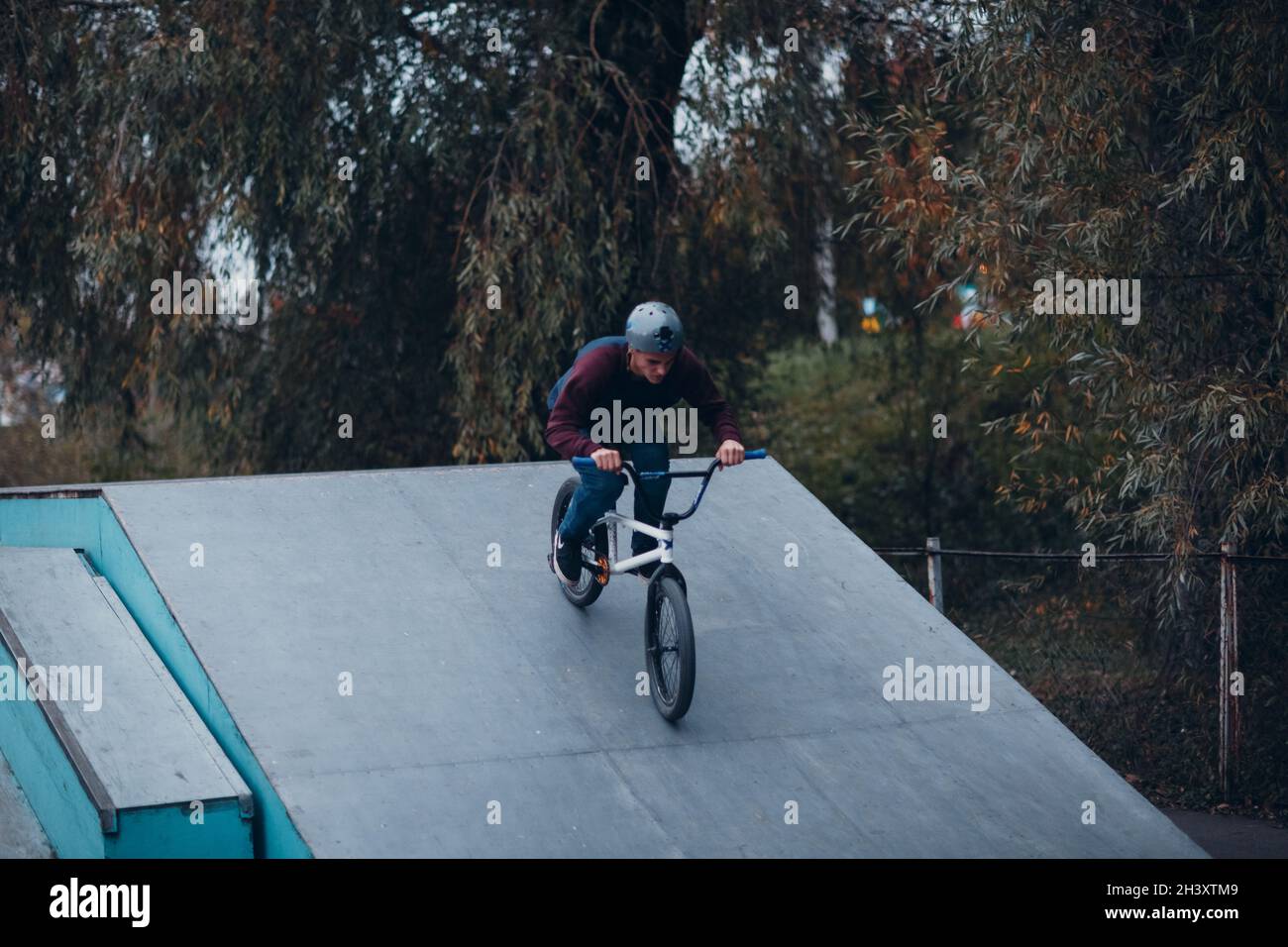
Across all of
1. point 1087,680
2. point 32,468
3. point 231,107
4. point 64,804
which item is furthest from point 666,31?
point 32,468

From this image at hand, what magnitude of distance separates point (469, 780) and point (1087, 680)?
18.6ft

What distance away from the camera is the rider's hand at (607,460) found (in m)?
5.66

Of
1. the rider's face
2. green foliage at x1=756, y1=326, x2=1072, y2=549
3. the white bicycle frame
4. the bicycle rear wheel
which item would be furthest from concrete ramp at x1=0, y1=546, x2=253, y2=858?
green foliage at x1=756, y1=326, x2=1072, y2=549

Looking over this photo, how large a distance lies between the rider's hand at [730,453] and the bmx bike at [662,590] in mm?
Answer: 67

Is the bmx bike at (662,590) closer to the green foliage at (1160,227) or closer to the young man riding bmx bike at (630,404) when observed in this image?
the young man riding bmx bike at (630,404)

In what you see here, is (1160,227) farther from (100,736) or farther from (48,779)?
(48,779)

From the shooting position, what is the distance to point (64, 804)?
536cm

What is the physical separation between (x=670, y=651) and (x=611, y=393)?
44.5 inches

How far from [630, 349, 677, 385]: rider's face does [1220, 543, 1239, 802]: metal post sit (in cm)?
364

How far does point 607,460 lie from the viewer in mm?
5660

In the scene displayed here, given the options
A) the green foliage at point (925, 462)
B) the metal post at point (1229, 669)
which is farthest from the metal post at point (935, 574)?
the green foliage at point (925, 462)
